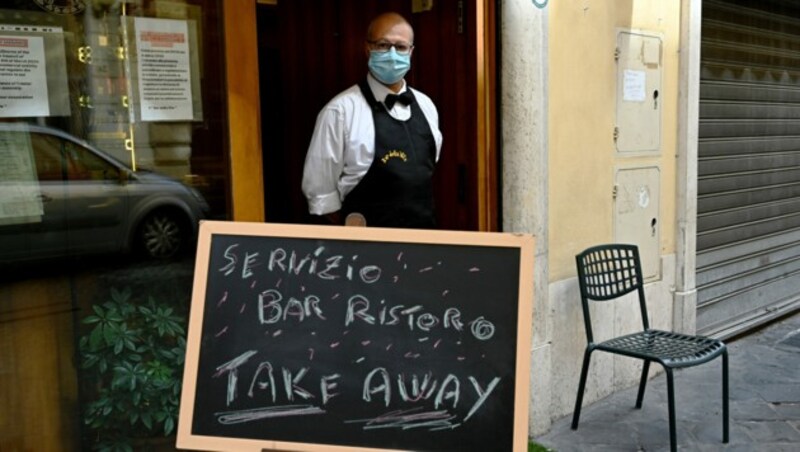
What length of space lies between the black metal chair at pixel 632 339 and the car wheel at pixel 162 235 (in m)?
2.09

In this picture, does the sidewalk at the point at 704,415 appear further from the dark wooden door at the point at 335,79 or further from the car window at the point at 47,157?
the car window at the point at 47,157

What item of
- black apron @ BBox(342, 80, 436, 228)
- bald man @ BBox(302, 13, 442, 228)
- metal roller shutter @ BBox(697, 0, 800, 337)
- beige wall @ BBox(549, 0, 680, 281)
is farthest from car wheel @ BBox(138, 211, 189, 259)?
metal roller shutter @ BBox(697, 0, 800, 337)

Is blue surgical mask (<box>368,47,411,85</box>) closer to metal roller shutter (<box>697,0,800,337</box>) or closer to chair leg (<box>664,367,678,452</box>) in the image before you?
chair leg (<box>664,367,678,452</box>)

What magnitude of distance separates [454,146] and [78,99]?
6.41 ft

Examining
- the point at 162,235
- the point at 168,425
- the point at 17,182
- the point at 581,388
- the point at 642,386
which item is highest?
the point at 17,182

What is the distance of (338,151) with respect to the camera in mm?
3523

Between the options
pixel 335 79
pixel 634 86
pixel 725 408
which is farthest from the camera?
pixel 634 86

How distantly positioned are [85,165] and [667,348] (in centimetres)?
286

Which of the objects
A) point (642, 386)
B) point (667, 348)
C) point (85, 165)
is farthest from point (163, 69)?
point (642, 386)

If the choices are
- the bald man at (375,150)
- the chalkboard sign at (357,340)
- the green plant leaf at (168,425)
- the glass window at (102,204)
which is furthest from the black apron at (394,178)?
the chalkboard sign at (357,340)

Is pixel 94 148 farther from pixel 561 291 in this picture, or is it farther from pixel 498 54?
pixel 561 291

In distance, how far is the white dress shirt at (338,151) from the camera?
11.5 ft

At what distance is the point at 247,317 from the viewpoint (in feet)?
7.57

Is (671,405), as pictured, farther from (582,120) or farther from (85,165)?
(85,165)
